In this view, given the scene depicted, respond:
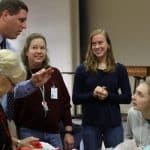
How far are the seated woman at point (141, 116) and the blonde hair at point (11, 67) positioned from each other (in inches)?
38.3

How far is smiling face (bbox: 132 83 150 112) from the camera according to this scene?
2447 mm

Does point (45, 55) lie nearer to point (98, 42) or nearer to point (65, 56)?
point (98, 42)

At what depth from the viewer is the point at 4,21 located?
2.32 meters

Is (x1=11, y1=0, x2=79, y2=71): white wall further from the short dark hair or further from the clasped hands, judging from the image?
the short dark hair

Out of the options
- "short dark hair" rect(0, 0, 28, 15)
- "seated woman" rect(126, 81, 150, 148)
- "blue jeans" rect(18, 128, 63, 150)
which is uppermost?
"short dark hair" rect(0, 0, 28, 15)

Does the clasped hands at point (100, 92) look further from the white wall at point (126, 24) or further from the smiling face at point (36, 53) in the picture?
the white wall at point (126, 24)

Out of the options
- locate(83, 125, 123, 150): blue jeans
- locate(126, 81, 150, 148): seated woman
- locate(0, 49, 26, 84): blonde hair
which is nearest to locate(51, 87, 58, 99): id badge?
locate(83, 125, 123, 150): blue jeans

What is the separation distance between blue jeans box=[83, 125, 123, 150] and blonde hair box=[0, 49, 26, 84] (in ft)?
4.07

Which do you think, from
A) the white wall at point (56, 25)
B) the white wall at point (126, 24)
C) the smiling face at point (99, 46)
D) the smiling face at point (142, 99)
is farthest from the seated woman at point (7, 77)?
the white wall at point (126, 24)

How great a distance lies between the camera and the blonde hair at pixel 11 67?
1727 millimetres

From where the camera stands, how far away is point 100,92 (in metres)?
2.78

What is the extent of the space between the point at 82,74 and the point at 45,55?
370 mm

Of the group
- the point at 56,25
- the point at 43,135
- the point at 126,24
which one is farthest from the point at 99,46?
the point at 126,24

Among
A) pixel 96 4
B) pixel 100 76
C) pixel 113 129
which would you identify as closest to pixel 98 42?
pixel 100 76
